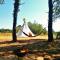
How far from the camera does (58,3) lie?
19.3 m

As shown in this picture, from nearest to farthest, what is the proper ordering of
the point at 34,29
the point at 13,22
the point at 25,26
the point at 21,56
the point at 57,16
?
the point at 21,56 → the point at 57,16 → the point at 13,22 → the point at 25,26 → the point at 34,29

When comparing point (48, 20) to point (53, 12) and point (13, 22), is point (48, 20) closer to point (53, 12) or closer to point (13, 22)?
point (53, 12)

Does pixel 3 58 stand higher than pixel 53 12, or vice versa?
pixel 53 12

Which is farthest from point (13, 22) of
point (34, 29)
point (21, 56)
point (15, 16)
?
point (34, 29)

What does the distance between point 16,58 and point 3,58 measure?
1.67 feet

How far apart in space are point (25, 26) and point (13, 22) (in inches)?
475

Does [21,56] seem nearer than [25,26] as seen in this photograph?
Yes

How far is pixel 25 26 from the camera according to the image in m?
33.4

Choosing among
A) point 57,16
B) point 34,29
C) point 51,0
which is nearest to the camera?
point 51,0

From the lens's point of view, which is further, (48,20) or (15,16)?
(15,16)

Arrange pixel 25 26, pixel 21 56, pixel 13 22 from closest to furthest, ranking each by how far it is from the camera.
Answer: pixel 21 56 < pixel 13 22 < pixel 25 26

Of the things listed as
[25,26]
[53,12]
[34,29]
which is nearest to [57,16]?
[53,12]

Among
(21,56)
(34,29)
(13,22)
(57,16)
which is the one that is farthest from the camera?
(34,29)

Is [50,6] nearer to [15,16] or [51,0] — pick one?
[51,0]
